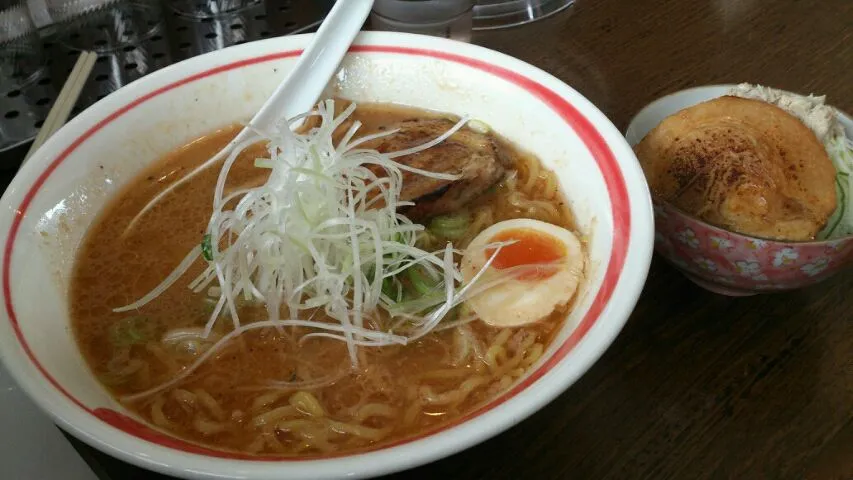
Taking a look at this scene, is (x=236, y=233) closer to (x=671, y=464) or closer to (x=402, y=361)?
(x=402, y=361)

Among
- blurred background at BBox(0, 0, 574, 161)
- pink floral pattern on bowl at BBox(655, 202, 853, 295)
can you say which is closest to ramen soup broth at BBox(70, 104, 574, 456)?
pink floral pattern on bowl at BBox(655, 202, 853, 295)

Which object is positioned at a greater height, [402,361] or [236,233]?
[236,233]

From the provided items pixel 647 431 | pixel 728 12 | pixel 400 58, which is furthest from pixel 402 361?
pixel 728 12

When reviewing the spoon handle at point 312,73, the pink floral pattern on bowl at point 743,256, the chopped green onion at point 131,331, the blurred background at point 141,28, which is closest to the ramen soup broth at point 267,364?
the chopped green onion at point 131,331

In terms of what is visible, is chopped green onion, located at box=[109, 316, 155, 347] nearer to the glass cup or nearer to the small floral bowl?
the small floral bowl

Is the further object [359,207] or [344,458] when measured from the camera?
[359,207]

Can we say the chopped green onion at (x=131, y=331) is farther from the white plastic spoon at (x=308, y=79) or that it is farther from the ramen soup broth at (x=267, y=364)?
the white plastic spoon at (x=308, y=79)
